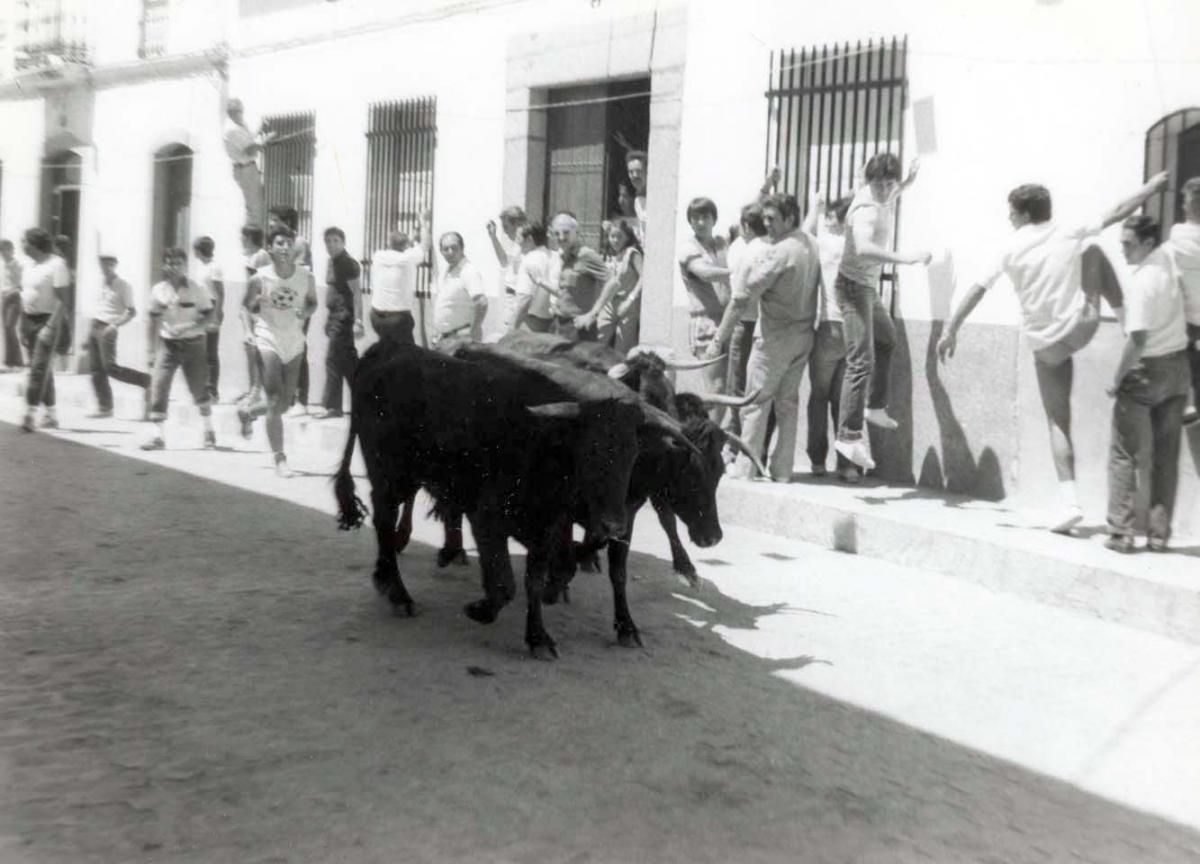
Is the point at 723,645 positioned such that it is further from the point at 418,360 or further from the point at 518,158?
the point at 518,158

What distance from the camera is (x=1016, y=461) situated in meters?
9.00

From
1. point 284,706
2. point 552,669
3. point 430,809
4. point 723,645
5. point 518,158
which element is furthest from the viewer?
point 518,158

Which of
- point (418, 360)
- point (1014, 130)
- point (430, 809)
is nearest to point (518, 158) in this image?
point (1014, 130)

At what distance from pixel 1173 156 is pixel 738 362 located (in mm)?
3074

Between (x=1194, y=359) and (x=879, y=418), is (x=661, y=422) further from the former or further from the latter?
(x=879, y=418)

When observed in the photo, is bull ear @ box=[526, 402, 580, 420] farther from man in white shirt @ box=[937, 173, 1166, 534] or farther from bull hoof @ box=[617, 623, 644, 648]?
man in white shirt @ box=[937, 173, 1166, 534]

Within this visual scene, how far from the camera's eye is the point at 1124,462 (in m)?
7.25

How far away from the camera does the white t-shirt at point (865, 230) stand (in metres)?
9.05

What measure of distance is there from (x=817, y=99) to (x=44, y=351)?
284 inches

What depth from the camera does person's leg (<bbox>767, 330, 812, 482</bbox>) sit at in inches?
361

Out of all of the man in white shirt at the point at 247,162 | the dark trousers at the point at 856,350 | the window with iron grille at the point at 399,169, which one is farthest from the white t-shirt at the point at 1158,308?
the man in white shirt at the point at 247,162

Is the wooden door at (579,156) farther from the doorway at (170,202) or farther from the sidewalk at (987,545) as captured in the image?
the doorway at (170,202)

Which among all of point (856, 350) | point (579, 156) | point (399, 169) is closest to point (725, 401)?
point (856, 350)

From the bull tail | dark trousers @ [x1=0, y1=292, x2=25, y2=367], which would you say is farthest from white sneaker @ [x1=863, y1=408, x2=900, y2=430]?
dark trousers @ [x1=0, y1=292, x2=25, y2=367]
